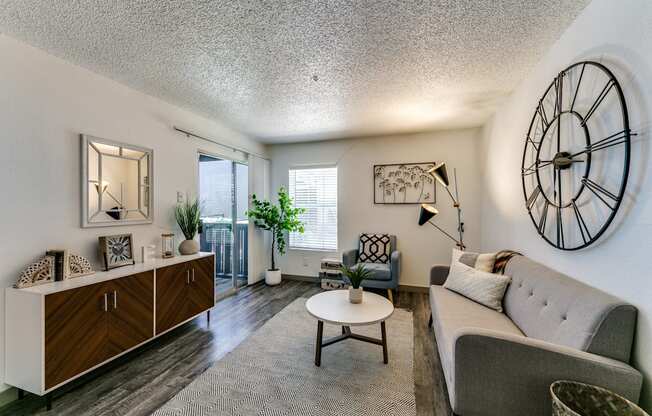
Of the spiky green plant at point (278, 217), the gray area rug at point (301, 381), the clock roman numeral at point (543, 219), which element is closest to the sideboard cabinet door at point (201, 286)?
the gray area rug at point (301, 381)

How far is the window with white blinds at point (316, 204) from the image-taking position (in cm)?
477

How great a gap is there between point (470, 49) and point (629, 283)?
1.74 metres

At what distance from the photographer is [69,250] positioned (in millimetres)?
2135

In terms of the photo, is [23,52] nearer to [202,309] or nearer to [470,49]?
[202,309]

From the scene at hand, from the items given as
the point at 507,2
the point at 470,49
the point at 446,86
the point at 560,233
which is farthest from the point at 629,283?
the point at 446,86

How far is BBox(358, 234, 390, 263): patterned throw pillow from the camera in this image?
4.20m

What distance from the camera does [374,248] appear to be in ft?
13.9

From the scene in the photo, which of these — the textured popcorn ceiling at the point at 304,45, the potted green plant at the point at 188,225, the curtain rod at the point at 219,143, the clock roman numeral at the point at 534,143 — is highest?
the textured popcorn ceiling at the point at 304,45

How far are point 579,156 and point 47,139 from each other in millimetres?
3692

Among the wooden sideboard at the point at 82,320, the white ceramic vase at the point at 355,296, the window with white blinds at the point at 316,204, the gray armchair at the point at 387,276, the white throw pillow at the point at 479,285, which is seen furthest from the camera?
the window with white blinds at the point at 316,204

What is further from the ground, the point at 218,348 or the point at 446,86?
the point at 446,86

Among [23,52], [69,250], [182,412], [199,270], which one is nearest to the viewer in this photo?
[182,412]

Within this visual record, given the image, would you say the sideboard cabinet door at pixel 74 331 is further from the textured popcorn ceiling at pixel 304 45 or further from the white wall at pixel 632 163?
the white wall at pixel 632 163

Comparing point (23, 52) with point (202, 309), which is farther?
point (202, 309)
